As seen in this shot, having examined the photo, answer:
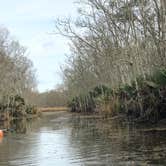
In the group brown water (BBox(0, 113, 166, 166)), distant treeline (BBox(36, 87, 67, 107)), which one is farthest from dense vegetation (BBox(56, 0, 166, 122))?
distant treeline (BBox(36, 87, 67, 107))

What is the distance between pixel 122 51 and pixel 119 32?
272 centimetres

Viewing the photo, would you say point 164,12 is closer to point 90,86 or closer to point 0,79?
point 0,79

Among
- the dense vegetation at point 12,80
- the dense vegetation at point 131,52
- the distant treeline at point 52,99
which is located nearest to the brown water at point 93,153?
the dense vegetation at point 131,52

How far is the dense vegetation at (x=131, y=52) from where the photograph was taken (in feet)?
89.5

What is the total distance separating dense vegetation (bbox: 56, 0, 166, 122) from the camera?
27281 mm

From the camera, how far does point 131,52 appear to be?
125 ft

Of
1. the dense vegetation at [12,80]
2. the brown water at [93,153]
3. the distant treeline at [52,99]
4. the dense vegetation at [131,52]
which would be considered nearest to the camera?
the brown water at [93,153]

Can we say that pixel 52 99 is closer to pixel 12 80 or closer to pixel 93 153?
pixel 12 80

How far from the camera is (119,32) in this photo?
43969 mm

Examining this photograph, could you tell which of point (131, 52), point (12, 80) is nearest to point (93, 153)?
point (131, 52)

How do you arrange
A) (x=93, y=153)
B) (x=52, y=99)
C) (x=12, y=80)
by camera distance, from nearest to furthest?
(x=93, y=153)
(x=12, y=80)
(x=52, y=99)

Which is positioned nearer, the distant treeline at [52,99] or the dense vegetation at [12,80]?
the dense vegetation at [12,80]

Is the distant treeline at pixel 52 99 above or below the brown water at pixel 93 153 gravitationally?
above

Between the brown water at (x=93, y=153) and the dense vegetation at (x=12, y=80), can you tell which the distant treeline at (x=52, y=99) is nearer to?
the dense vegetation at (x=12, y=80)
